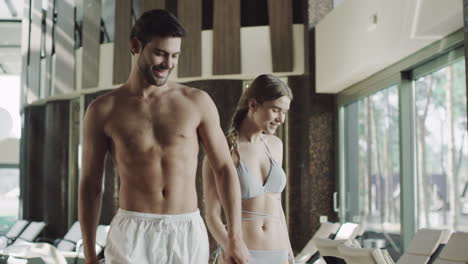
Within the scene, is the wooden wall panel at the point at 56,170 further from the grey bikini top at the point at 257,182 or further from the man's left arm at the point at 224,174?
the man's left arm at the point at 224,174

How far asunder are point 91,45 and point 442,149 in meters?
7.17

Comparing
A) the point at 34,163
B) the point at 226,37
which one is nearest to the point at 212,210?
the point at 226,37

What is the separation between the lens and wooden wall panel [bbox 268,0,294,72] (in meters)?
9.41

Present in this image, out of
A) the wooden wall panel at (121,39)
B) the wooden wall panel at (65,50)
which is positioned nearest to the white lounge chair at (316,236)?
the wooden wall panel at (121,39)

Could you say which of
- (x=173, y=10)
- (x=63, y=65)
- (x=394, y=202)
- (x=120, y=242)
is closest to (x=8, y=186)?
(x=63, y=65)

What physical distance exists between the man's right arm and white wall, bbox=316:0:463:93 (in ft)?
11.1

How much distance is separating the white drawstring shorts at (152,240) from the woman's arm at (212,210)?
359 mm

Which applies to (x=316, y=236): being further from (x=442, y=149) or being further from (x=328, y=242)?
(x=328, y=242)

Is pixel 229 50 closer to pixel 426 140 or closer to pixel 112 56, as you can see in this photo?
pixel 112 56

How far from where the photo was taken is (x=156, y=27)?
2.12 metres

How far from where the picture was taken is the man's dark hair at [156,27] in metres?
2.11

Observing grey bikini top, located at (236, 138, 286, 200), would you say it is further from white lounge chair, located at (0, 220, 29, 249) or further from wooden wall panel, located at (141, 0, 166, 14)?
white lounge chair, located at (0, 220, 29, 249)

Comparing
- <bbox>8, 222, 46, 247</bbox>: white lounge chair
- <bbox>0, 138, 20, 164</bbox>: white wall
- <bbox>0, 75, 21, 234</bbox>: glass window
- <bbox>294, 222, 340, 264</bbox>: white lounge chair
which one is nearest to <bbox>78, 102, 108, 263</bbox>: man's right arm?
<bbox>294, 222, 340, 264</bbox>: white lounge chair

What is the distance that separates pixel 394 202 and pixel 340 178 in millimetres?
2174
